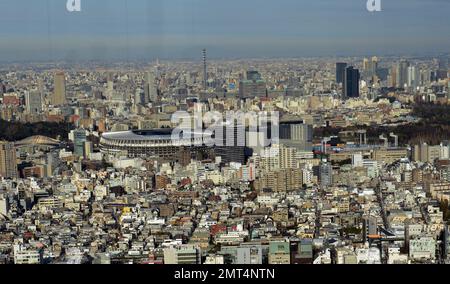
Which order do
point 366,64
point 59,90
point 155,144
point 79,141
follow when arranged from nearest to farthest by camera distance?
point 366,64
point 59,90
point 79,141
point 155,144

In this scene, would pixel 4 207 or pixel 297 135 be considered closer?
pixel 4 207

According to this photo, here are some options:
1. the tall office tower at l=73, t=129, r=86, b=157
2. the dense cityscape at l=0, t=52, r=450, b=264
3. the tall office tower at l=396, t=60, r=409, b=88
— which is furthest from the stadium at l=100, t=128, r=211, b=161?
the tall office tower at l=396, t=60, r=409, b=88

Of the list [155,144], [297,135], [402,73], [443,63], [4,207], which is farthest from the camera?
[297,135]

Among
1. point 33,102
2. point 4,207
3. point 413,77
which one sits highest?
point 413,77

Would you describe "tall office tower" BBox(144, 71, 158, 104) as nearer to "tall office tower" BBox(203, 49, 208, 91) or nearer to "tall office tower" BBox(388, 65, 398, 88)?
"tall office tower" BBox(203, 49, 208, 91)

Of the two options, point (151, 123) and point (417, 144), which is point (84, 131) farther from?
point (417, 144)

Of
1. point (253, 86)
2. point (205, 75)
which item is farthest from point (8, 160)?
point (253, 86)

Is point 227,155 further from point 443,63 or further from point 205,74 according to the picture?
point 443,63
